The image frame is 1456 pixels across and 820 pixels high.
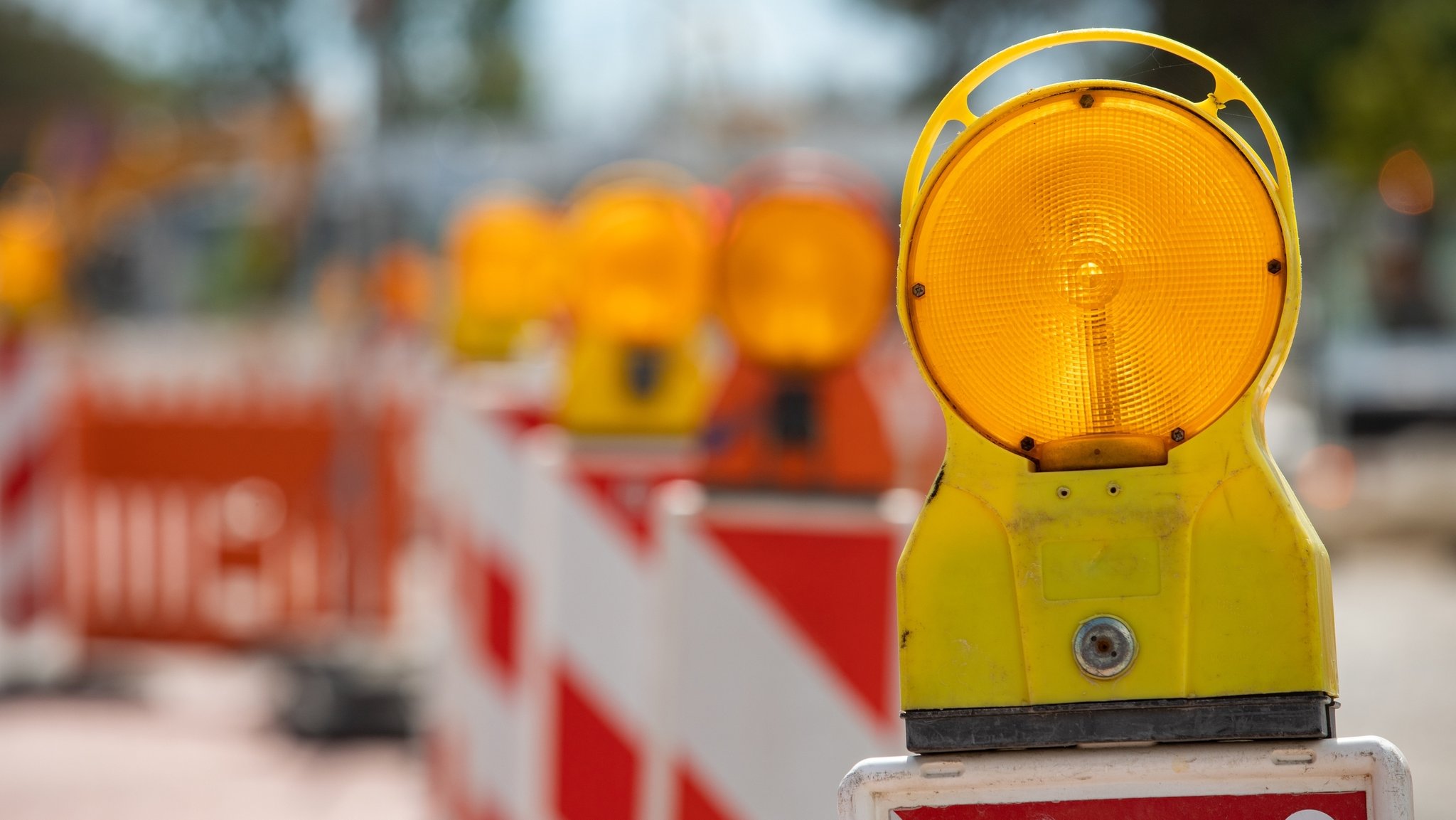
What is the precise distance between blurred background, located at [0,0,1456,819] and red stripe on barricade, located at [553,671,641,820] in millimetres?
637

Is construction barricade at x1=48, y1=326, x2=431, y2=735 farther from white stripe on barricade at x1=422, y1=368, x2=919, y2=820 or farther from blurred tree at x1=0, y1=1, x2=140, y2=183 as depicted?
blurred tree at x1=0, y1=1, x2=140, y2=183

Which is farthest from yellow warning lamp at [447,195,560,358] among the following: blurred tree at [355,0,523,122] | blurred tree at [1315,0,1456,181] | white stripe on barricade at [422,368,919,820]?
blurred tree at [355,0,523,122]

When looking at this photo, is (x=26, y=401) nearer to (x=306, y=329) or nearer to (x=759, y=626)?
(x=759, y=626)

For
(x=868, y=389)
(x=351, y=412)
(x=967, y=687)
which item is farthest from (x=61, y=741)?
(x=967, y=687)

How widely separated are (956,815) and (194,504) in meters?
7.81

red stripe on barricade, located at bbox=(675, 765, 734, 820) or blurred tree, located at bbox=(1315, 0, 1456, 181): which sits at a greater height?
blurred tree, located at bbox=(1315, 0, 1456, 181)

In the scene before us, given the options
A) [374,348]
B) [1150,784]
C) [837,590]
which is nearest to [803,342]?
[837,590]

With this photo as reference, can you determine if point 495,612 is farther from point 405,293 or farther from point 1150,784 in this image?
point 405,293

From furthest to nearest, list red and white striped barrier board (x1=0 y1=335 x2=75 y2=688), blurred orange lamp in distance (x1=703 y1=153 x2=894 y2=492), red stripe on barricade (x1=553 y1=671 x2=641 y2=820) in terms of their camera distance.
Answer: red and white striped barrier board (x1=0 y1=335 x2=75 y2=688)
red stripe on barricade (x1=553 y1=671 x2=641 y2=820)
blurred orange lamp in distance (x1=703 y1=153 x2=894 y2=492)

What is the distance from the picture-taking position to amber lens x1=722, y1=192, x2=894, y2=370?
2.64 meters

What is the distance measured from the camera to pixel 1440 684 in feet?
23.7

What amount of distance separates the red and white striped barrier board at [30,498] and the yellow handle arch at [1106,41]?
7426 mm

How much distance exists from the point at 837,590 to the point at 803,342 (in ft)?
1.34

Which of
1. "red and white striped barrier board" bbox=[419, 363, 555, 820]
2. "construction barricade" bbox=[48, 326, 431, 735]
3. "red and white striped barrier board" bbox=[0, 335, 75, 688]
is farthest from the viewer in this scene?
"construction barricade" bbox=[48, 326, 431, 735]
